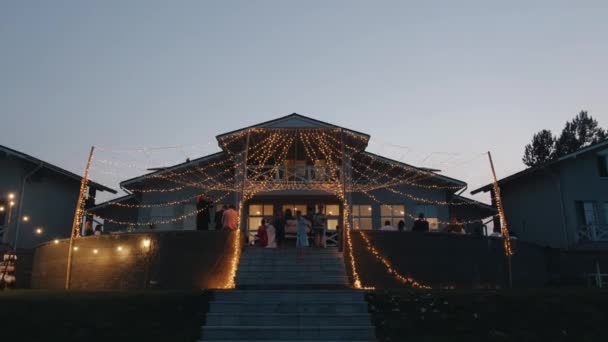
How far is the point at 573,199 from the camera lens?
71.9ft

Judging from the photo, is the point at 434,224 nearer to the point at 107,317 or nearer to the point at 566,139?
the point at 107,317

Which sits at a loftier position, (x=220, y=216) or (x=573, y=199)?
(x=573, y=199)

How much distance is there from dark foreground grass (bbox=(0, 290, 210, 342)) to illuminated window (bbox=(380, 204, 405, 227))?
11914 mm

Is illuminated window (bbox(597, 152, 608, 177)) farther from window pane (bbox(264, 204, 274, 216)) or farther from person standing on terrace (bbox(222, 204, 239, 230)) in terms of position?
person standing on terrace (bbox(222, 204, 239, 230))

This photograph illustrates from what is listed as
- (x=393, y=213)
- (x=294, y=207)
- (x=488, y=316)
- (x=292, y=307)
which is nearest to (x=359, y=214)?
(x=393, y=213)

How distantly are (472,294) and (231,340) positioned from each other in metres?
5.39

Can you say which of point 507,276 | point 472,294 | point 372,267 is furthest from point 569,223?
point 472,294

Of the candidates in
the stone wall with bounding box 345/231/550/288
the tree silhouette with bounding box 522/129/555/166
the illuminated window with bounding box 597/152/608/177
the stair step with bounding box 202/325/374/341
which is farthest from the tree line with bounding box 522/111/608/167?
the stair step with bounding box 202/325/374/341

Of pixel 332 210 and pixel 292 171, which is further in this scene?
pixel 332 210

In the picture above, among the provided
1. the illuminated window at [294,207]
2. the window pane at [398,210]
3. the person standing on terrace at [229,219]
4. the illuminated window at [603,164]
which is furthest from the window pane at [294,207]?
the illuminated window at [603,164]

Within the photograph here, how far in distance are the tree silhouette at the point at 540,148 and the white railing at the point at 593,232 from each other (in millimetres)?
20408

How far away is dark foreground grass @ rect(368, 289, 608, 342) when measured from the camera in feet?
34.4

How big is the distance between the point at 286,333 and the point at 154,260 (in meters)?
7.04

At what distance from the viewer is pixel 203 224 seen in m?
17.5
